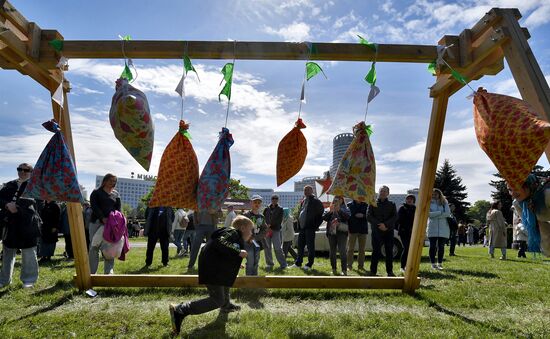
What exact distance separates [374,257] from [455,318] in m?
2.85

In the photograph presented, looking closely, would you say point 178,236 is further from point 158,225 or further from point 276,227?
point 276,227

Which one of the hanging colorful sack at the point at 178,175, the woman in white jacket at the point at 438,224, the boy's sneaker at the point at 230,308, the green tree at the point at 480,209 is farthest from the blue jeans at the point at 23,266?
the green tree at the point at 480,209

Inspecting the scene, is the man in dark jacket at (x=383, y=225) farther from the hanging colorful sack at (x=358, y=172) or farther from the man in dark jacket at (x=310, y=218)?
the hanging colorful sack at (x=358, y=172)

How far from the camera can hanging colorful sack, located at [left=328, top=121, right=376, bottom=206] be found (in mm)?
3885

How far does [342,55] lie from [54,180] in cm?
306

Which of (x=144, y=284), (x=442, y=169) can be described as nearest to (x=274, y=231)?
(x=144, y=284)

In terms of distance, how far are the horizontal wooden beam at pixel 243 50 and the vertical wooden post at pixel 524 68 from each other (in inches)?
36.7

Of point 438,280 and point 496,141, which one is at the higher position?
point 496,141

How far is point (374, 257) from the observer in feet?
22.3

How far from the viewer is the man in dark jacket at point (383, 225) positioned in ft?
21.9

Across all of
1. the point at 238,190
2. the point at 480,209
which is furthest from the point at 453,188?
the point at 480,209

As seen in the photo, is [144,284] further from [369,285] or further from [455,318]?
[455,318]

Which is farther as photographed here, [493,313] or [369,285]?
[369,285]

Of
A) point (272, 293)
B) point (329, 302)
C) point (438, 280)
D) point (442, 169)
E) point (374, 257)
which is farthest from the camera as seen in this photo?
point (442, 169)
